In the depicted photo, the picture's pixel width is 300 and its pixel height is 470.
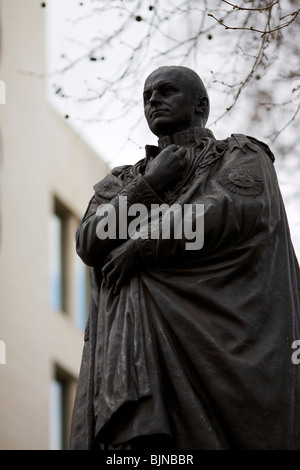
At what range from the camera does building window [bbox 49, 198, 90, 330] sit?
32531mm

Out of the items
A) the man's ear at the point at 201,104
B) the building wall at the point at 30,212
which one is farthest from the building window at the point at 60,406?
the man's ear at the point at 201,104

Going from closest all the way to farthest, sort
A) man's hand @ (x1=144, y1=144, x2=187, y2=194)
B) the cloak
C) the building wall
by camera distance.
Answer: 1. the cloak
2. man's hand @ (x1=144, y1=144, x2=187, y2=194)
3. the building wall

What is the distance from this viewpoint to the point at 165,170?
8.08 m

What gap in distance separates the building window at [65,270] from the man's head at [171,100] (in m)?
23.6

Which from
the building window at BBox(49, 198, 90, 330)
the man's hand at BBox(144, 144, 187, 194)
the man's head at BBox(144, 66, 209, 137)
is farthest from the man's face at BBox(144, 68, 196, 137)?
the building window at BBox(49, 198, 90, 330)

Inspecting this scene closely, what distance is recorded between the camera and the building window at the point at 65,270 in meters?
32.5

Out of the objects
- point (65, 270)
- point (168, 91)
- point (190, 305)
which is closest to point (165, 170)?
point (168, 91)

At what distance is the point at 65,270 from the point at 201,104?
2451 centimetres

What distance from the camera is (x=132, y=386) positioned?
7406 mm

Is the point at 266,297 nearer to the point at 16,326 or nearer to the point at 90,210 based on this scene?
the point at 90,210

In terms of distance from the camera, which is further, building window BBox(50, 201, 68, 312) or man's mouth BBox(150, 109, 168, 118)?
building window BBox(50, 201, 68, 312)

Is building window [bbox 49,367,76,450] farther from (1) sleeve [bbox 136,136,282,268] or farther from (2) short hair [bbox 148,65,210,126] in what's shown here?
(1) sleeve [bbox 136,136,282,268]

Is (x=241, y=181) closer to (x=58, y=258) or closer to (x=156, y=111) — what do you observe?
(x=156, y=111)
